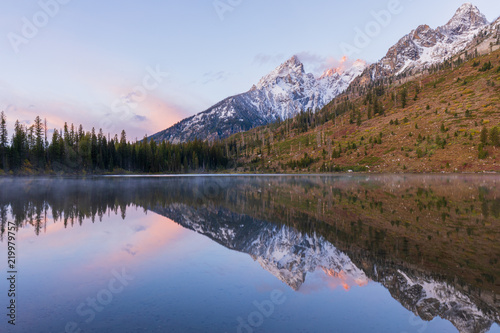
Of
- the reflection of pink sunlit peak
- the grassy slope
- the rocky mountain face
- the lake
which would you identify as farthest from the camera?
the grassy slope

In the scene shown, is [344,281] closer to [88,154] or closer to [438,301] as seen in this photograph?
[438,301]

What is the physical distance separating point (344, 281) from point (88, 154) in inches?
5383

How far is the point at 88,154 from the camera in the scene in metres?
125

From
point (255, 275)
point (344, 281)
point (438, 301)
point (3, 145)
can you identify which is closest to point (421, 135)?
point (344, 281)

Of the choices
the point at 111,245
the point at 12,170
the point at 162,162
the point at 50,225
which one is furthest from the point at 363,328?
the point at 162,162

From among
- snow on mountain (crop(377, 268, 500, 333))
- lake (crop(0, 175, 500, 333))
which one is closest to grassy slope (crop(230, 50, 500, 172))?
lake (crop(0, 175, 500, 333))

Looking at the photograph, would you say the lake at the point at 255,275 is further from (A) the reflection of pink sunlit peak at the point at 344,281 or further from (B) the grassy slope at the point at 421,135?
(B) the grassy slope at the point at 421,135

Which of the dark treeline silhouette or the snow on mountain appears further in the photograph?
the dark treeline silhouette

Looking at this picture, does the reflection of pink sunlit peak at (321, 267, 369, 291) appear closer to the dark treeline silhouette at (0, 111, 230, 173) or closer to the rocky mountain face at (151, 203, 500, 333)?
the rocky mountain face at (151, 203, 500, 333)

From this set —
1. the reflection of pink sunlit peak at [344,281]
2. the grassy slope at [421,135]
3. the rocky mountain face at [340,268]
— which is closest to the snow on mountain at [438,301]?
the rocky mountain face at [340,268]

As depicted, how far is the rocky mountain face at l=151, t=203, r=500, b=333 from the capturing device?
714 cm

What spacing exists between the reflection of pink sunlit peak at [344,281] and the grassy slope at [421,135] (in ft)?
312

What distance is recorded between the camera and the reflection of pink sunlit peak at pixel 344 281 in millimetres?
8892

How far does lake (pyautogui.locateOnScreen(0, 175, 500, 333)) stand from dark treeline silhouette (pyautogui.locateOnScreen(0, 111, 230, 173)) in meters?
116
